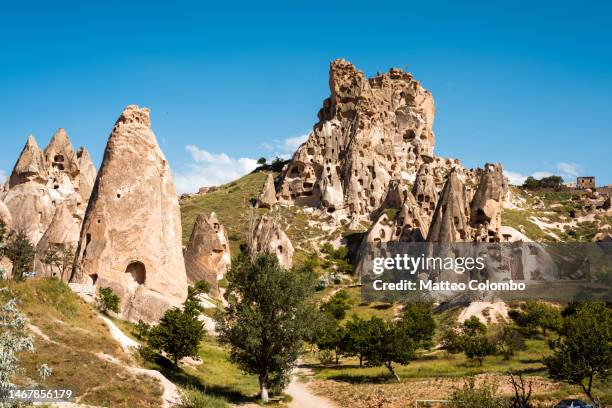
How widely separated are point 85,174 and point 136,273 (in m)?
40.5

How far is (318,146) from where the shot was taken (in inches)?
3735

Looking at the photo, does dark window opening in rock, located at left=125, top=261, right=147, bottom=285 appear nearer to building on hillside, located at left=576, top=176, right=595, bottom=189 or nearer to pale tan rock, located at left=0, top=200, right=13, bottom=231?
pale tan rock, located at left=0, top=200, right=13, bottom=231

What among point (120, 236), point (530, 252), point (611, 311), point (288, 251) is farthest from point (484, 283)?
point (120, 236)

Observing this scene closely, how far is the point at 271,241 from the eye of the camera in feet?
220

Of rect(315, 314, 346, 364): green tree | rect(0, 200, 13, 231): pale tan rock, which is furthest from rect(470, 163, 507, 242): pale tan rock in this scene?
rect(0, 200, 13, 231): pale tan rock

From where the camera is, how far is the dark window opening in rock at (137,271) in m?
36.4

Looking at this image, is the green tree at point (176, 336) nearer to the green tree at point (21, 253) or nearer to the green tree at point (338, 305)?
the green tree at point (21, 253)

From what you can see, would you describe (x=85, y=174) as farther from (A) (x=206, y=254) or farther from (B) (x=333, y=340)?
(B) (x=333, y=340)

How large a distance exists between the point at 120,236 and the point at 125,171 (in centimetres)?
394

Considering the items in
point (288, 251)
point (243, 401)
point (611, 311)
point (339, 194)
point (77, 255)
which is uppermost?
point (339, 194)

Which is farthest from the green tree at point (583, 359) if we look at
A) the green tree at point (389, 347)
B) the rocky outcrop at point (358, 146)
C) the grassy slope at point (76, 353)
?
the rocky outcrop at point (358, 146)

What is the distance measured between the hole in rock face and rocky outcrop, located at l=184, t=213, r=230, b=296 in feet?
56.8

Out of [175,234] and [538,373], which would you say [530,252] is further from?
[175,234]

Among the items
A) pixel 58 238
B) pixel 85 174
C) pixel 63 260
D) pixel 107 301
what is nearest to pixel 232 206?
pixel 85 174
